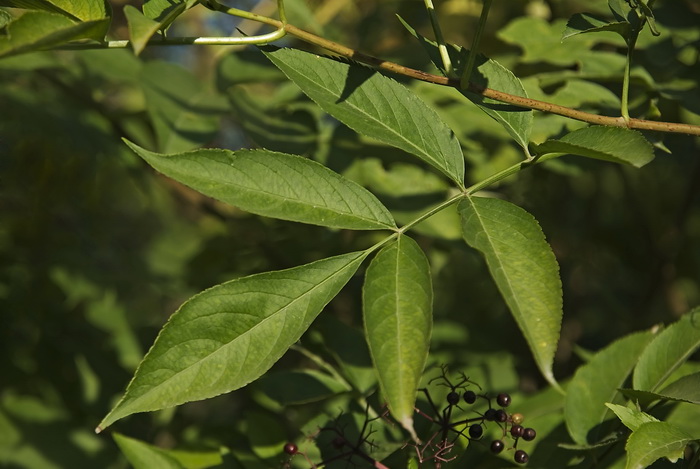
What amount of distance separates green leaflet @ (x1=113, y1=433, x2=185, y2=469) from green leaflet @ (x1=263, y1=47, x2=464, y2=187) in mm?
424

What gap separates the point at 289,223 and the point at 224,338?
33.0 inches

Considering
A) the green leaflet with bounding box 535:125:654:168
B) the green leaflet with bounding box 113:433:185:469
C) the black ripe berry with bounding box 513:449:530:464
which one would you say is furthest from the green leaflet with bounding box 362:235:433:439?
the green leaflet with bounding box 113:433:185:469

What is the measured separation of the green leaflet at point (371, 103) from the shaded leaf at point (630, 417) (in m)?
0.24

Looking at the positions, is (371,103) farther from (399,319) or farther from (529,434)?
(529,434)

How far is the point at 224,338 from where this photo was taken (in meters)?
0.60

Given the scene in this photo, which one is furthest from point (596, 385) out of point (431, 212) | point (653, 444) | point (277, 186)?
point (277, 186)

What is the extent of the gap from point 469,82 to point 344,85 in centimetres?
11

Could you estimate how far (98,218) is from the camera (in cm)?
193

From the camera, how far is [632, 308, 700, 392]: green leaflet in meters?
0.76

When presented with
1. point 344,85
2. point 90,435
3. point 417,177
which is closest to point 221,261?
point 90,435

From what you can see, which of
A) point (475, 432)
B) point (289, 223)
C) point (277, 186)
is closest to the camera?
point (277, 186)

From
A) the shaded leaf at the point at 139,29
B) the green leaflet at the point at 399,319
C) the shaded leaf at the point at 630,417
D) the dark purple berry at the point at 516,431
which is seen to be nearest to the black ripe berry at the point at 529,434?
the dark purple berry at the point at 516,431

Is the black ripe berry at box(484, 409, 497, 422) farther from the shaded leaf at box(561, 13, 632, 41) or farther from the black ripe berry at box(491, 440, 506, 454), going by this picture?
the shaded leaf at box(561, 13, 632, 41)

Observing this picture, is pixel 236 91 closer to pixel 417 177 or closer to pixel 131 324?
pixel 417 177
